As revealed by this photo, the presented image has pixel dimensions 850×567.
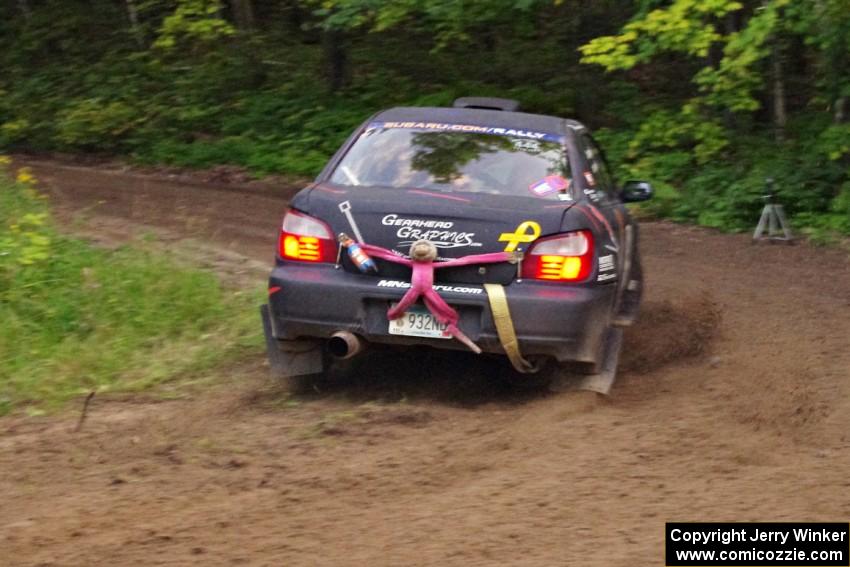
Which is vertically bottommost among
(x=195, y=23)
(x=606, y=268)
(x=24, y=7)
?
(x=24, y=7)

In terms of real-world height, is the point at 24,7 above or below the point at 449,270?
below

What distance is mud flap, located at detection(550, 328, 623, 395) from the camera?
698 cm

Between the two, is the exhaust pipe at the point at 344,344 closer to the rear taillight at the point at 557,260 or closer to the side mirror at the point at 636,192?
the rear taillight at the point at 557,260

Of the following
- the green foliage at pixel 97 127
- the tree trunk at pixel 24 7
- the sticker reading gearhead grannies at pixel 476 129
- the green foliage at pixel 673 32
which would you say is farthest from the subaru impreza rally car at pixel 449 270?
the tree trunk at pixel 24 7

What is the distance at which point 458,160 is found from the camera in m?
7.43

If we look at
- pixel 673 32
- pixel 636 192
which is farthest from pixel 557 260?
pixel 673 32

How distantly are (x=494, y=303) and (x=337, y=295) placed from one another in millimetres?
827

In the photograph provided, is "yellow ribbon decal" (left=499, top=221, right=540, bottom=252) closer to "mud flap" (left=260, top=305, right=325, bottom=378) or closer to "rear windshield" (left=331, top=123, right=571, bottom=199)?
"rear windshield" (left=331, top=123, right=571, bottom=199)

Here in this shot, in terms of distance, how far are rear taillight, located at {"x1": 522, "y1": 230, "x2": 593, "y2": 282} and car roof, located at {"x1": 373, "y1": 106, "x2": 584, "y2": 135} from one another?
51.9 inches

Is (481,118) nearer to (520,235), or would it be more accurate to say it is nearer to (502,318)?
(520,235)

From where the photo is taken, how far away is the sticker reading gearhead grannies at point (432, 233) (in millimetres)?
6633

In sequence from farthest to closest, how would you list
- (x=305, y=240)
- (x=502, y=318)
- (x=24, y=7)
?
1. (x=24, y=7)
2. (x=305, y=240)
3. (x=502, y=318)

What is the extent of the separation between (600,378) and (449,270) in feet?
3.52

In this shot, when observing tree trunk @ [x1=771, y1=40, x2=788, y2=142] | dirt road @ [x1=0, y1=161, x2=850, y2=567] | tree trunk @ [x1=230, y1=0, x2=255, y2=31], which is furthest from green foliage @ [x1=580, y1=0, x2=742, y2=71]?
tree trunk @ [x1=230, y1=0, x2=255, y2=31]
